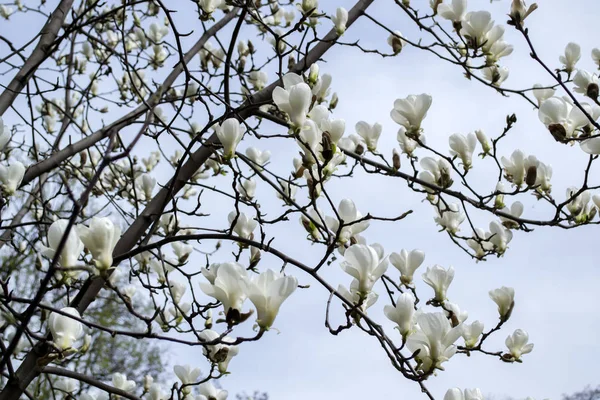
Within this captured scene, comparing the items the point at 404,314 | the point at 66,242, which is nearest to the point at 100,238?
the point at 66,242

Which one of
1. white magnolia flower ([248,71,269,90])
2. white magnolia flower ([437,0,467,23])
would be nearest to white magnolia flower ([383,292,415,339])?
white magnolia flower ([437,0,467,23])

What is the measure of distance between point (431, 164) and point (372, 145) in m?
0.20

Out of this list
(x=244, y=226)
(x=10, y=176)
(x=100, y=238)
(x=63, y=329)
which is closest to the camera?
(x=100, y=238)

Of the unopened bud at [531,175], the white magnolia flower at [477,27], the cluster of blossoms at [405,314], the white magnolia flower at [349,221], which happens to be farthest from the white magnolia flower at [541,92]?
the cluster of blossoms at [405,314]

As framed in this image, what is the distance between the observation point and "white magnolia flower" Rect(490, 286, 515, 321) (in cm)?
164

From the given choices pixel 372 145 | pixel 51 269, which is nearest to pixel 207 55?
pixel 372 145

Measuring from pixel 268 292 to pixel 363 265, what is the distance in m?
0.26

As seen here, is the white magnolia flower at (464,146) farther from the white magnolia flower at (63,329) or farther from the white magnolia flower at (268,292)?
the white magnolia flower at (63,329)

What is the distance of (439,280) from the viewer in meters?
1.62

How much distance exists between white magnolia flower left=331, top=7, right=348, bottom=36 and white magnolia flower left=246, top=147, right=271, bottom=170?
0.47 meters

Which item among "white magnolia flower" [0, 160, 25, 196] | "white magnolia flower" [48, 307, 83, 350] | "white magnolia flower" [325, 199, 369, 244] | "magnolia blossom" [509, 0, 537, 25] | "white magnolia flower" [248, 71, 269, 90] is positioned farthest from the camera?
"white magnolia flower" [248, 71, 269, 90]

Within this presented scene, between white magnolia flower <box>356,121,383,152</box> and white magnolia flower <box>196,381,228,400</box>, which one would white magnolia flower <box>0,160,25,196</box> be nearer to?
white magnolia flower <box>196,381,228,400</box>

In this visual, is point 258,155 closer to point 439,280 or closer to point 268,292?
point 439,280

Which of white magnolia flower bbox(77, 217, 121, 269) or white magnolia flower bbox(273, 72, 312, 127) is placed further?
white magnolia flower bbox(273, 72, 312, 127)
